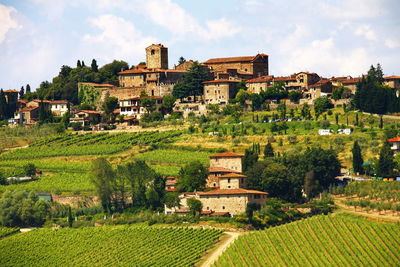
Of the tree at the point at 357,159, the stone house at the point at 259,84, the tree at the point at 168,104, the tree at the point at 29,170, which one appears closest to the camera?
the tree at the point at 357,159

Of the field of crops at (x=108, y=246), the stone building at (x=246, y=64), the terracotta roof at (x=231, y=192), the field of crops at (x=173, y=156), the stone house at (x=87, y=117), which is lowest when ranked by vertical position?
the field of crops at (x=108, y=246)

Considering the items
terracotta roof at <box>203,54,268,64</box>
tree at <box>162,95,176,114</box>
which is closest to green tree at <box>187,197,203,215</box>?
tree at <box>162,95,176,114</box>

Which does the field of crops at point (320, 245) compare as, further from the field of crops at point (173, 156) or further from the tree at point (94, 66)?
the tree at point (94, 66)

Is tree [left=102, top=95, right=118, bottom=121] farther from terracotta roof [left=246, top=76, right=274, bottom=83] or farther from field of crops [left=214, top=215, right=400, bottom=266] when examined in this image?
field of crops [left=214, top=215, right=400, bottom=266]

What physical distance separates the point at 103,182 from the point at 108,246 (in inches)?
424

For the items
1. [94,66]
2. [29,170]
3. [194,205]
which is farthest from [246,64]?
[194,205]

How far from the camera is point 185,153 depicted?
85.4 meters

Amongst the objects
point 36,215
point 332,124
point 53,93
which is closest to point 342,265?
point 36,215

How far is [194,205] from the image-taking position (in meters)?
66.9

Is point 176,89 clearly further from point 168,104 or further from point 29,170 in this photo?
point 29,170

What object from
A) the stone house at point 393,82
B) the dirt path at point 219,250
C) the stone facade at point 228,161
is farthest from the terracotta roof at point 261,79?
the dirt path at point 219,250

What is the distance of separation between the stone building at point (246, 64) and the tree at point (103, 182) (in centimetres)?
3906

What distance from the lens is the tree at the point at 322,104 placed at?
9231 cm

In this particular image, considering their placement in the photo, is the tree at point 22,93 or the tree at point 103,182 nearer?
the tree at point 103,182
